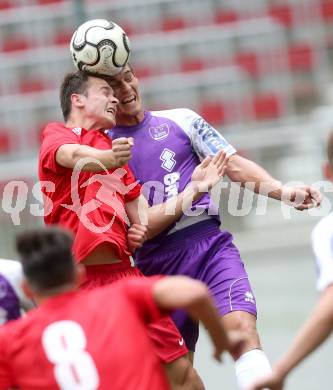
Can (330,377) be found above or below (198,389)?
below

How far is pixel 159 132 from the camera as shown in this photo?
605 cm

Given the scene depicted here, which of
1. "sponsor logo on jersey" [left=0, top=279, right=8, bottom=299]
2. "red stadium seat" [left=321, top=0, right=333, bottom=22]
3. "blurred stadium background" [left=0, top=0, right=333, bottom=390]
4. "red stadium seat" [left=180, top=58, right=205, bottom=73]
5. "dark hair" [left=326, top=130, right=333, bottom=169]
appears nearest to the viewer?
"dark hair" [left=326, top=130, right=333, bottom=169]

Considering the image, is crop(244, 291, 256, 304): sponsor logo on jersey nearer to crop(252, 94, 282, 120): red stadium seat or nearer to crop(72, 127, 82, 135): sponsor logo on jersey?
crop(72, 127, 82, 135): sponsor logo on jersey

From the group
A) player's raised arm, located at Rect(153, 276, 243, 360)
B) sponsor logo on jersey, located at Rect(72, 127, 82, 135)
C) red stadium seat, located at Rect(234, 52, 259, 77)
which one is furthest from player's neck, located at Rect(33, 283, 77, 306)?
red stadium seat, located at Rect(234, 52, 259, 77)

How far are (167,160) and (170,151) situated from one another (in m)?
0.05

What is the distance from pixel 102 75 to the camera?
229 inches

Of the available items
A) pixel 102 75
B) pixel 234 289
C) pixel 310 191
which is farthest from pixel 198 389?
pixel 102 75

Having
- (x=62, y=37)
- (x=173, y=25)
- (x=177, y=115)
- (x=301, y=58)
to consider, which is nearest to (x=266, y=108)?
(x=301, y=58)

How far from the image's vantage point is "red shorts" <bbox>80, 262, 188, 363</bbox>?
543cm

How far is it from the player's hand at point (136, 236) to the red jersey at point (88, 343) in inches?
62.2

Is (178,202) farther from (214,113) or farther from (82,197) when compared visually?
(214,113)

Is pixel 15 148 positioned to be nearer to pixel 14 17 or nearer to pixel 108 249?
pixel 14 17

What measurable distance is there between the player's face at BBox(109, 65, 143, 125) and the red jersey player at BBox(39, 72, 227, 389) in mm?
195

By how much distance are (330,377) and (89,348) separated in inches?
165
